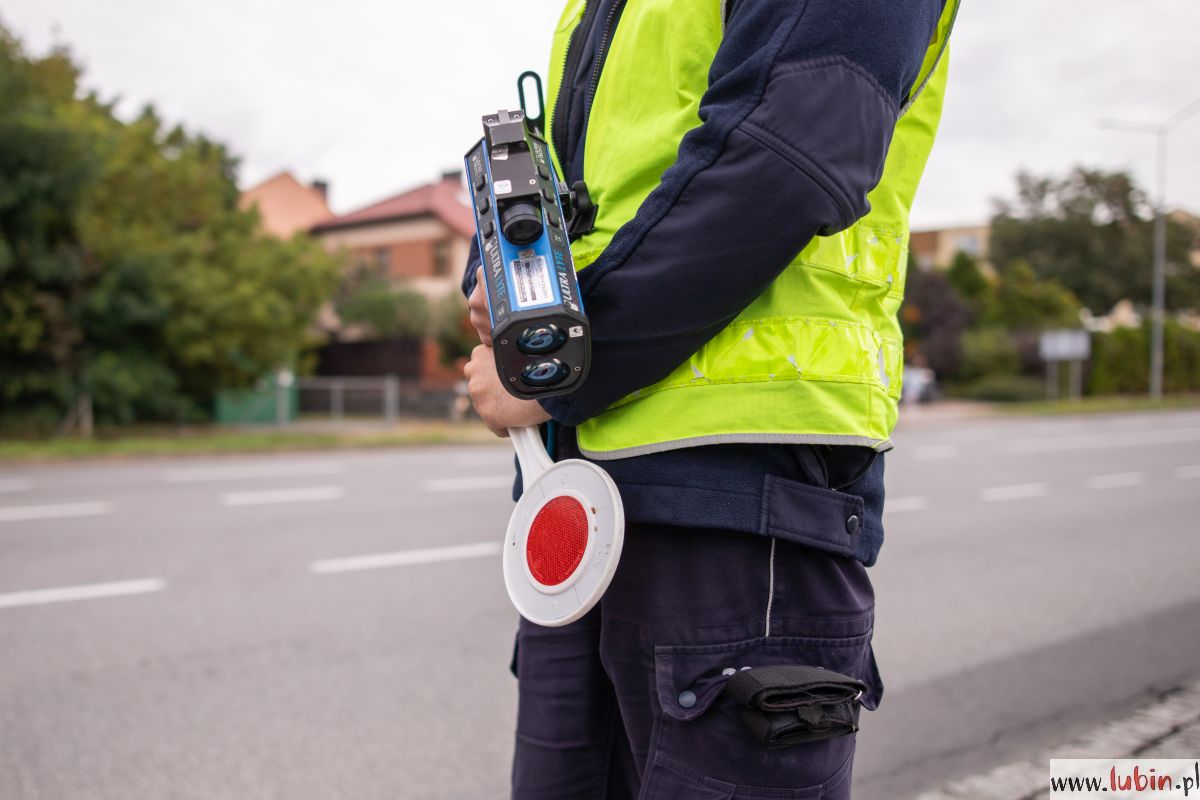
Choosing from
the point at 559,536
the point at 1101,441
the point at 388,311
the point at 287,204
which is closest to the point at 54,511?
the point at 559,536

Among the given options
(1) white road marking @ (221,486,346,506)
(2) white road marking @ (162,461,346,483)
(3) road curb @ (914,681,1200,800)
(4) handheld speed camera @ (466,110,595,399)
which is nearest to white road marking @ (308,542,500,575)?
(1) white road marking @ (221,486,346,506)

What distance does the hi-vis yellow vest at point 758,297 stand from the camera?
1.11 meters

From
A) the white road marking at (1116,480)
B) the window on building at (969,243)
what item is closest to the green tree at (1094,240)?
the window on building at (969,243)

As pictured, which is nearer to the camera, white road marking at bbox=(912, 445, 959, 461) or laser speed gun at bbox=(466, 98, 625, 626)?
laser speed gun at bbox=(466, 98, 625, 626)

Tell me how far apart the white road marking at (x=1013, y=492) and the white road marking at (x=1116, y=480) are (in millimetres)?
627

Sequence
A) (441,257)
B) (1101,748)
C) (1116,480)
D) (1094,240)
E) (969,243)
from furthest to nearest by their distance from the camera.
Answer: (969,243) < (1094,240) < (441,257) < (1116,480) < (1101,748)

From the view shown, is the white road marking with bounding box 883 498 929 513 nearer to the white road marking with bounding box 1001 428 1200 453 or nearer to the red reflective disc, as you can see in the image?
the white road marking with bounding box 1001 428 1200 453

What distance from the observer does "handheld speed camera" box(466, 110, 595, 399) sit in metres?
1.01

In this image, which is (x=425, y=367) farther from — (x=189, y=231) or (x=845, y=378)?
(x=845, y=378)

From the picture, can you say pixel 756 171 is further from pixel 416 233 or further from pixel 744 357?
pixel 416 233

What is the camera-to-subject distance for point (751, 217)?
1.00m

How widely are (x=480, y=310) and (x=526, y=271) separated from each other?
0.21 metres

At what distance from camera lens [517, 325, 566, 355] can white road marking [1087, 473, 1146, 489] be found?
10285 millimetres

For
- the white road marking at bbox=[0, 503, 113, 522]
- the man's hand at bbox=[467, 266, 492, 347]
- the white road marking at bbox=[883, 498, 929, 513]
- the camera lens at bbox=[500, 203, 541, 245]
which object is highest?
Answer: the camera lens at bbox=[500, 203, 541, 245]
